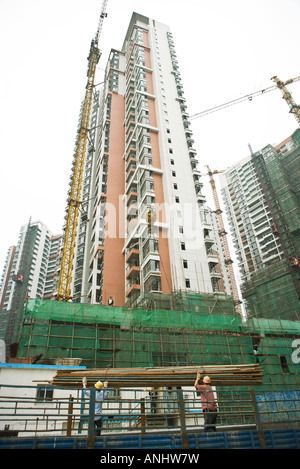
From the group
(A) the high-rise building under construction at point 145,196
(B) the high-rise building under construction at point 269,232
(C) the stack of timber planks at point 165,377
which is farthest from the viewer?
(B) the high-rise building under construction at point 269,232

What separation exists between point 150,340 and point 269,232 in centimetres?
6024

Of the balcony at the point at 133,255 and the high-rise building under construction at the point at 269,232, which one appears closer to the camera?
the balcony at the point at 133,255

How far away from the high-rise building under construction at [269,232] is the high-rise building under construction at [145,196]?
41.6ft

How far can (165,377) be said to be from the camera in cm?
922

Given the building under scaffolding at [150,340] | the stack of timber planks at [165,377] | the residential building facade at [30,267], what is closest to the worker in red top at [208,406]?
the stack of timber planks at [165,377]

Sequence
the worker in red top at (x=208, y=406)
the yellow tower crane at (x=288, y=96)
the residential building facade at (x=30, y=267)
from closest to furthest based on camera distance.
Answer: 1. the worker in red top at (x=208, y=406)
2. the yellow tower crane at (x=288, y=96)
3. the residential building facade at (x=30, y=267)

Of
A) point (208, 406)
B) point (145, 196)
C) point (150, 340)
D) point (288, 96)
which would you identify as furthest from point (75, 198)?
point (288, 96)

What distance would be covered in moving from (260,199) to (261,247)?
15.3m

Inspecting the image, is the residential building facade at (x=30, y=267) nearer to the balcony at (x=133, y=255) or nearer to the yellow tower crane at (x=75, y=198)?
the yellow tower crane at (x=75, y=198)

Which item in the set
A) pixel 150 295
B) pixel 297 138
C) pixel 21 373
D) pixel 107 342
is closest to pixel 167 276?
pixel 150 295

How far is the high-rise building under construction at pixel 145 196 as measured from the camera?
3938 centimetres

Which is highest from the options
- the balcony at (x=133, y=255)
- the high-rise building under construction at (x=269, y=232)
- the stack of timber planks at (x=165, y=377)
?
the high-rise building under construction at (x=269, y=232)

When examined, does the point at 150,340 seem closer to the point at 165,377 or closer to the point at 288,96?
the point at 165,377
